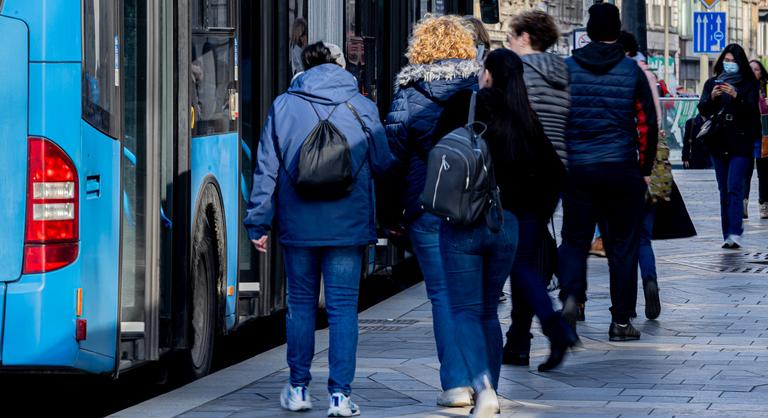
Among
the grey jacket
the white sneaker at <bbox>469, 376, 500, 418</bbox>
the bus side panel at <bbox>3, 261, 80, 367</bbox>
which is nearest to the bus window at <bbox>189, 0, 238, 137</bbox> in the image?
the grey jacket

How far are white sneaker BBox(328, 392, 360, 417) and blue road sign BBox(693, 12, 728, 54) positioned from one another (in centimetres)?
3206

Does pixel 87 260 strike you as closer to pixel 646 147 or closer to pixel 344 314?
pixel 344 314

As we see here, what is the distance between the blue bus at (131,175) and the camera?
22.4ft

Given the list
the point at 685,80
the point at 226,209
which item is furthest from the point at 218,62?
the point at 685,80

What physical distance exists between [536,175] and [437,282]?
0.71 meters

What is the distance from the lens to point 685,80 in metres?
85.2

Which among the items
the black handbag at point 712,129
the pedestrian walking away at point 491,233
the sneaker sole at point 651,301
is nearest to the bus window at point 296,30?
the sneaker sole at point 651,301

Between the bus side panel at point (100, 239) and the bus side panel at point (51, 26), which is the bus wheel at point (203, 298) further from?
the bus side panel at point (51, 26)

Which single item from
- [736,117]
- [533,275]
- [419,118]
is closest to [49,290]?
[419,118]

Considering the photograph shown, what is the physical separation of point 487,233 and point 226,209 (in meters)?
2.38

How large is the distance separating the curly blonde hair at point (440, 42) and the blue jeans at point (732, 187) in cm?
958

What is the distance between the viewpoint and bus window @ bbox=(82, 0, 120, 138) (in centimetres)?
697

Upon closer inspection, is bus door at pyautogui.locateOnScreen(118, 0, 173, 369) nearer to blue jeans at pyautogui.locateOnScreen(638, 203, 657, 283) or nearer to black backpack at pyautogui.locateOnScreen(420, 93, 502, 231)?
black backpack at pyautogui.locateOnScreen(420, 93, 502, 231)

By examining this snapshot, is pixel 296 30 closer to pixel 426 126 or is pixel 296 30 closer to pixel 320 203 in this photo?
pixel 426 126
